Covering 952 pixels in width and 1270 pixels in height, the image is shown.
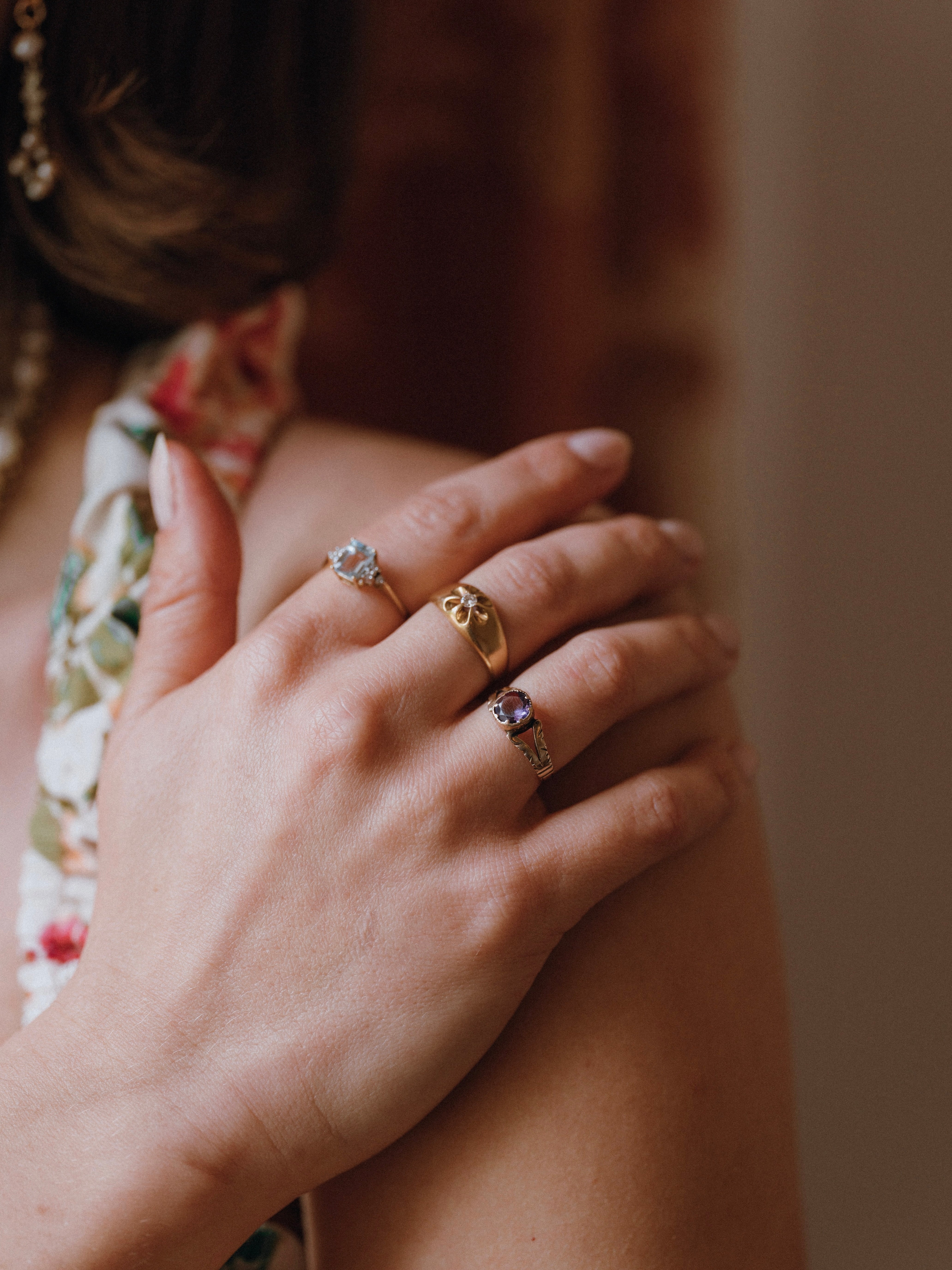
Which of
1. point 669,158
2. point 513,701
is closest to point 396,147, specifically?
point 669,158

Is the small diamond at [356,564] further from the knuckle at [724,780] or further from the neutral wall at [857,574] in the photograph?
the neutral wall at [857,574]

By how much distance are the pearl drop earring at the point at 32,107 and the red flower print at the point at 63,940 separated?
675 millimetres

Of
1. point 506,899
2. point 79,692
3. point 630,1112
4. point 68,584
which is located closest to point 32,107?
point 68,584

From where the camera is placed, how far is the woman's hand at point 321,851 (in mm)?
501

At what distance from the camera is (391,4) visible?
138cm

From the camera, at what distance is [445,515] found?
2.02 feet

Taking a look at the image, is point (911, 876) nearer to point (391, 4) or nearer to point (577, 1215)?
point (577, 1215)

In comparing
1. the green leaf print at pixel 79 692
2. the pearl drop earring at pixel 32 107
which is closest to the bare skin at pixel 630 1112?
the green leaf print at pixel 79 692

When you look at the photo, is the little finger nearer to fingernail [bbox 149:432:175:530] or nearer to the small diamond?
the small diamond

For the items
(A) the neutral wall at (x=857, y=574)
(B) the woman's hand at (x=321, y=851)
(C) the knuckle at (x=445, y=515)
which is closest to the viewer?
(B) the woman's hand at (x=321, y=851)

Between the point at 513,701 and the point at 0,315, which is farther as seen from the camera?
the point at 0,315

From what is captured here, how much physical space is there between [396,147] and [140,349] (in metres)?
0.66

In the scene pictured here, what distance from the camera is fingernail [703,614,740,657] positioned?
65 cm

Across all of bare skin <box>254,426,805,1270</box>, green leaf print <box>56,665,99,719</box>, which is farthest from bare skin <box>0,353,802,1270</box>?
green leaf print <box>56,665,99,719</box>
